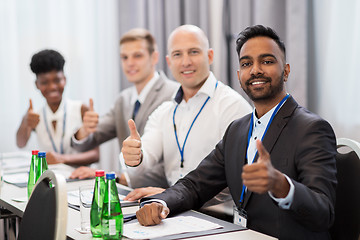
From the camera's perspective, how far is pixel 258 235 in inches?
66.6

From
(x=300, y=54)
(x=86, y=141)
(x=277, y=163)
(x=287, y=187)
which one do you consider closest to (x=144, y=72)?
(x=86, y=141)

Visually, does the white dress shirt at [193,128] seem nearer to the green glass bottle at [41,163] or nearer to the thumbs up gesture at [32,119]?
the green glass bottle at [41,163]

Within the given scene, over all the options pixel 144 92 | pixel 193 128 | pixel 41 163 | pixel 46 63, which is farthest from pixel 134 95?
pixel 41 163

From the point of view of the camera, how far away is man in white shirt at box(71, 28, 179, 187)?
3.49m

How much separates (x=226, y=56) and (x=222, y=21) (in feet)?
0.94

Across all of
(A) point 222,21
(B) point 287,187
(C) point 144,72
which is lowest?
(B) point 287,187

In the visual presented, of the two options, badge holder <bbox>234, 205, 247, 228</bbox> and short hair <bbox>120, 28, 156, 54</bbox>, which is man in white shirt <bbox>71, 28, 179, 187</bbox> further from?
badge holder <bbox>234, 205, 247, 228</bbox>

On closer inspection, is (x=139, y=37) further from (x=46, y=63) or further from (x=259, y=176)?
(x=259, y=176)

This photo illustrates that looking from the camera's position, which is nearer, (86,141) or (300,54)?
(300,54)

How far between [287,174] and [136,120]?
1.87 meters

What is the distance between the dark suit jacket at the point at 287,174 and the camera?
1.60 meters

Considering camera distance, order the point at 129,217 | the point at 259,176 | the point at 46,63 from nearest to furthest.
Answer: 1. the point at 259,176
2. the point at 129,217
3. the point at 46,63

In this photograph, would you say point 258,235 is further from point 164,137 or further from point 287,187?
point 164,137

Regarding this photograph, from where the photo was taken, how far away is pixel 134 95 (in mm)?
3670
